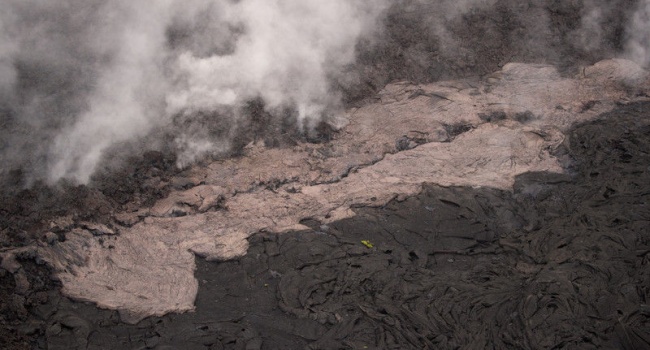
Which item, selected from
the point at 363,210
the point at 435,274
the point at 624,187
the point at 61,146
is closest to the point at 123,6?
the point at 61,146

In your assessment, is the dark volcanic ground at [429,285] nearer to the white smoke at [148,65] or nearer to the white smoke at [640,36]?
the white smoke at [148,65]

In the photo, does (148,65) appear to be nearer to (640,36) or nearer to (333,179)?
(333,179)

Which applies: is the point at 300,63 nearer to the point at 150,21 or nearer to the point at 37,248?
the point at 150,21

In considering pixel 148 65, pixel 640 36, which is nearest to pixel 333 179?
pixel 148 65

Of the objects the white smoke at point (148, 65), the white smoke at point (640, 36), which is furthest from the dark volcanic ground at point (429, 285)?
the white smoke at point (640, 36)

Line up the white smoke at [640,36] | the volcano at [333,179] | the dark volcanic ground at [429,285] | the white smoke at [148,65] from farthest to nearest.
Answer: the white smoke at [640,36] < the white smoke at [148,65] < the volcano at [333,179] < the dark volcanic ground at [429,285]

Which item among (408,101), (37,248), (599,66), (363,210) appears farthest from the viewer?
(599,66)
